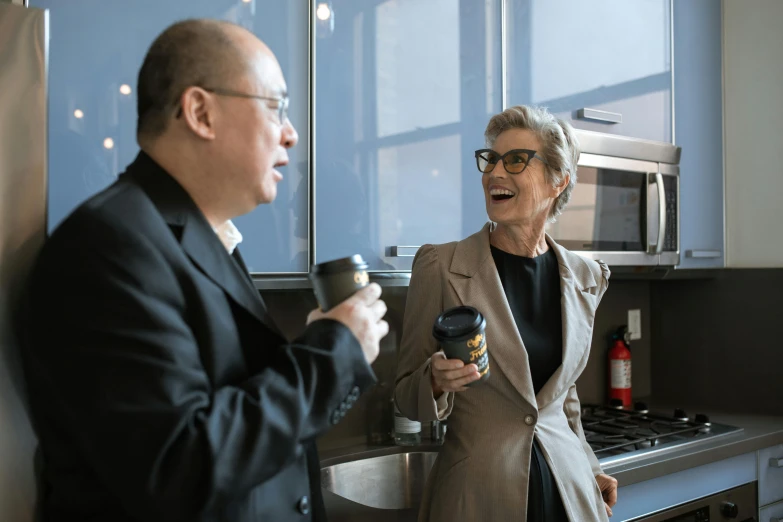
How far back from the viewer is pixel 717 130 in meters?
2.61

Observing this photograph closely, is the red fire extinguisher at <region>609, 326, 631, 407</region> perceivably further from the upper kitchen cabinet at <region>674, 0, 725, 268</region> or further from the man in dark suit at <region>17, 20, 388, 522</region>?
the man in dark suit at <region>17, 20, 388, 522</region>

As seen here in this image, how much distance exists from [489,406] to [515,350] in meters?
0.12

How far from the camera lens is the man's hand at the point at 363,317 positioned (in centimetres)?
82

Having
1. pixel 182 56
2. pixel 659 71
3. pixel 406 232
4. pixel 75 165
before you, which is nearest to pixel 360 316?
pixel 182 56

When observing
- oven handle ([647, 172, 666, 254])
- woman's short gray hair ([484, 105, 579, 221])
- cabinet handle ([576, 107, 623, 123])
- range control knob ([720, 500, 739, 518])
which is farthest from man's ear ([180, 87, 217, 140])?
range control knob ([720, 500, 739, 518])

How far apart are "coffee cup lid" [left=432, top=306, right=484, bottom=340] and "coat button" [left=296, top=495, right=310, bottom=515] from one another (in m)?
0.33

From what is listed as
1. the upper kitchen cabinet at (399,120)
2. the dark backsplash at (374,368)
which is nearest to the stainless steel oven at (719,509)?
the dark backsplash at (374,368)

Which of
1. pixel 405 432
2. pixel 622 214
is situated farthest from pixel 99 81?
pixel 622 214

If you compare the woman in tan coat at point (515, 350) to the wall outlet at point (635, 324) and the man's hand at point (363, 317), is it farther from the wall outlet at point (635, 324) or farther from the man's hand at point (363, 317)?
the wall outlet at point (635, 324)

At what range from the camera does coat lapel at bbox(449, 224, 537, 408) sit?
1360 mm

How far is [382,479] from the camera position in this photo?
195 centimetres

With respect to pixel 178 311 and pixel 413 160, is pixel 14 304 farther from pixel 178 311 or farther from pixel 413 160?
pixel 413 160

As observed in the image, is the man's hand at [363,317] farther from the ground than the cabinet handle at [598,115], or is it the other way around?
the cabinet handle at [598,115]

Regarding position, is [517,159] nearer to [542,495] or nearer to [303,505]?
[542,495]
